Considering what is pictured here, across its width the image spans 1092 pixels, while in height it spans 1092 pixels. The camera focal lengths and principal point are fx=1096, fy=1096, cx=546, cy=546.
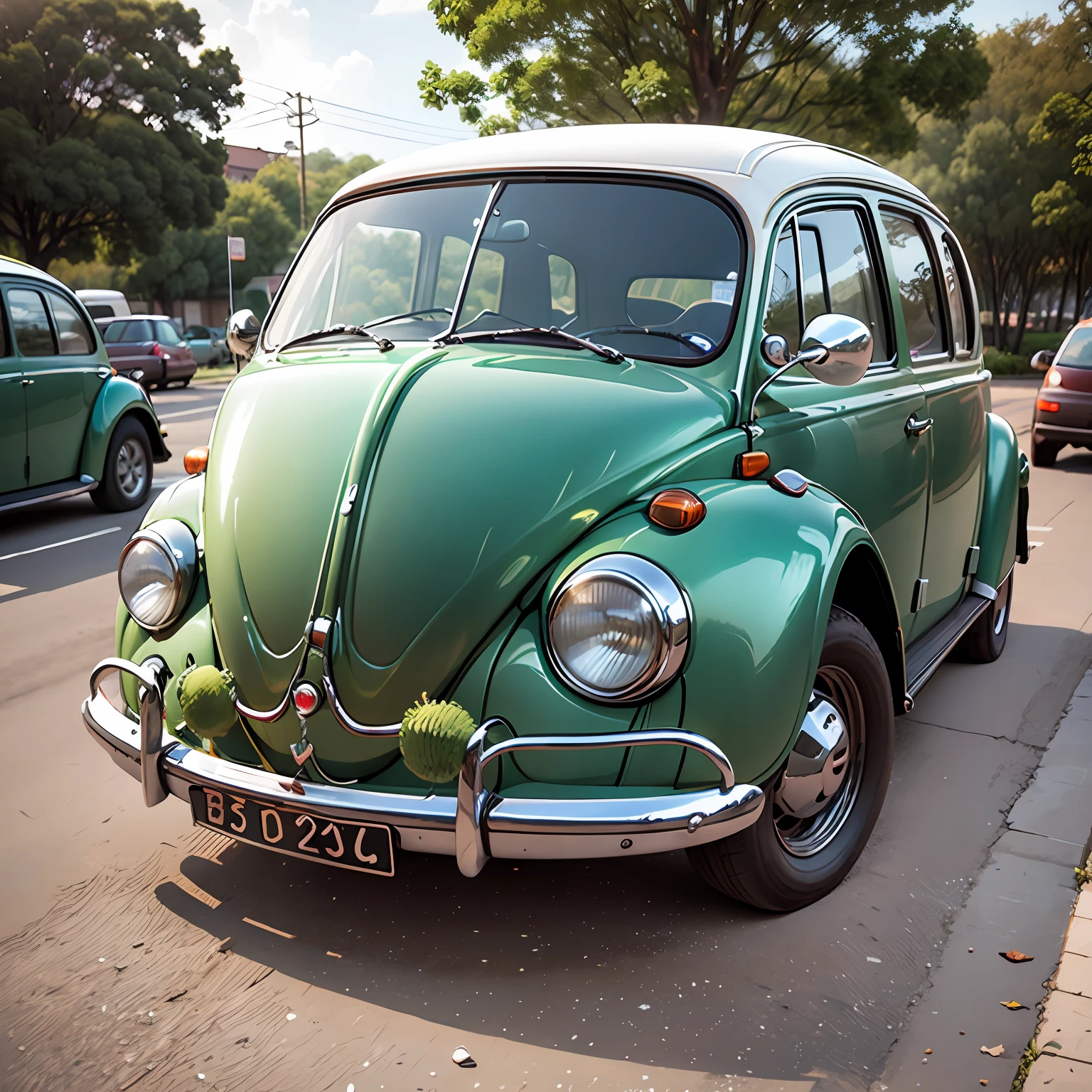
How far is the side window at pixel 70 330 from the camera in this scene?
29.5ft

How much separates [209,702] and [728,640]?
1313 millimetres

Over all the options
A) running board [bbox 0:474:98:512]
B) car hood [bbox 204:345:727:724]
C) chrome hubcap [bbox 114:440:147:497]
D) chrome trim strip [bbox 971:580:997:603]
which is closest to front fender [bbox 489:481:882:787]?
car hood [bbox 204:345:727:724]

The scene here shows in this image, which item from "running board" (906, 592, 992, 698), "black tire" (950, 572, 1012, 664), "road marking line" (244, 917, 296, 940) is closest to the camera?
"road marking line" (244, 917, 296, 940)

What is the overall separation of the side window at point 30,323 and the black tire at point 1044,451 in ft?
32.7

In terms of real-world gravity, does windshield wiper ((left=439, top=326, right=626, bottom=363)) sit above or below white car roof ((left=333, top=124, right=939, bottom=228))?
below

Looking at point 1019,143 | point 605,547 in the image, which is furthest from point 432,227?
point 1019,143

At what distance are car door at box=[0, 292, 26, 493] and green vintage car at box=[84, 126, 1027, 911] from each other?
513 centimetres

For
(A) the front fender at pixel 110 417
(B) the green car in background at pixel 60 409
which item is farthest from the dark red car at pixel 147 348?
(B) the green car in background at pixel 60 409

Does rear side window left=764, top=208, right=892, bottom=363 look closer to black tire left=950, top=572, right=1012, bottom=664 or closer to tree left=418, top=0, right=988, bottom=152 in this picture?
black tire left=950, top=572, right=1012, bottom=664

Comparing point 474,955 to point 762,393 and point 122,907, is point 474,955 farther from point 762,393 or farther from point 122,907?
point 762,393

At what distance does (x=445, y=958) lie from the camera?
287 cm

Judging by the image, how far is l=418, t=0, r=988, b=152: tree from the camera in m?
20.0

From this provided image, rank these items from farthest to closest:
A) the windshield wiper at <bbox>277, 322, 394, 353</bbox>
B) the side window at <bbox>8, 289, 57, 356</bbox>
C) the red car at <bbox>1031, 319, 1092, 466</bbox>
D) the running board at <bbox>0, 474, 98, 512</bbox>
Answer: the red car at <bbox>1031, 319, 1092, 466</bbox> < the side window at <bbox>8, 289, 57, 356</bbox> < the running board at <bbox>0, 474, 98, 512</bbox> < the windshield wiper at <bbox>277, 322, 394, 353</bbox>

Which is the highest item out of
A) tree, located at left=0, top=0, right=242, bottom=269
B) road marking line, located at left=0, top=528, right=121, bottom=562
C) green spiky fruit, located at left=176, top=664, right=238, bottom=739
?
tree, located at left=0, top=0, right=242, bottom=269
